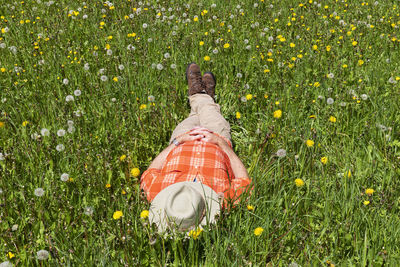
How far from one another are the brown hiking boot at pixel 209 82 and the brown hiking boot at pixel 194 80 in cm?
5

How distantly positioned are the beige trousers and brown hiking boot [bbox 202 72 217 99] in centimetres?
16

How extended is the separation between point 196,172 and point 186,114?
1.14m

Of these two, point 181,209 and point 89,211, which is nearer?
point 181,209

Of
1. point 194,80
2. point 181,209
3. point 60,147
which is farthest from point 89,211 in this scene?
point 194,80

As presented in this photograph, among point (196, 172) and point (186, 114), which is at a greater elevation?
point (186, 114)

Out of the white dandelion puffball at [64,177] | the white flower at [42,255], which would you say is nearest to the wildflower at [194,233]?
the white flower at [42,255]

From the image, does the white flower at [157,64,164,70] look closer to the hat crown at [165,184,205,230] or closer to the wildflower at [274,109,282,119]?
the wildflower at [274,109,282,119]

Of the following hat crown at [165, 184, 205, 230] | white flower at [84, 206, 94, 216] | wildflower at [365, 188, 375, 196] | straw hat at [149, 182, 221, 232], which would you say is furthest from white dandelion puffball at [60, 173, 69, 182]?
wildflower at [365, 188, 375, 196]

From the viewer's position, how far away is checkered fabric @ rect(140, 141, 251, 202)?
8.14ft

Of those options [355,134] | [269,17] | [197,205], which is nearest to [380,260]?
[197,205]

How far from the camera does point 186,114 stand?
3.62 m

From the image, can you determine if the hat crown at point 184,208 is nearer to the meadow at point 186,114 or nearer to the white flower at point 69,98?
the meadow at point 186,114

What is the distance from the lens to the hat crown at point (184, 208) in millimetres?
1857

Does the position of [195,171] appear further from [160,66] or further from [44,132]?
[160,66]
